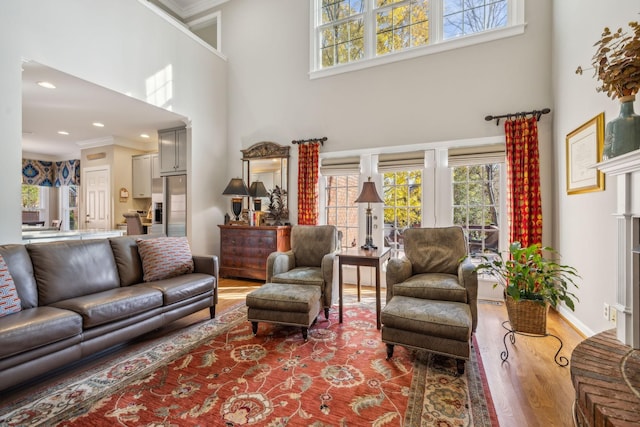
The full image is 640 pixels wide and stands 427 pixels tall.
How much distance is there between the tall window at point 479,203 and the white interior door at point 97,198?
6.83 meters

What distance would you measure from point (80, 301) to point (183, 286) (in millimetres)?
736

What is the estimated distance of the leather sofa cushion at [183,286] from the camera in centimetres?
255

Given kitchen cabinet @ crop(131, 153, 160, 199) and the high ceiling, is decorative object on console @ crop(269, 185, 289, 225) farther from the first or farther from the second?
kitchen cabinet @ crop(131, 153, 160, 199)

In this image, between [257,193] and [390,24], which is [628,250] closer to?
[390,24]

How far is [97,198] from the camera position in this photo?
6.49 metres

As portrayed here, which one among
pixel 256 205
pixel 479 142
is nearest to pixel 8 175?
pixel 256 205

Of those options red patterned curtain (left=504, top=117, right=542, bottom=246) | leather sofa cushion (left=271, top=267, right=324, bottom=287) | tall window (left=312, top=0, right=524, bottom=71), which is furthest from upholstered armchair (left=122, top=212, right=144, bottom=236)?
red patterned curtain (left=504, top=117, right=542, bottom=246)

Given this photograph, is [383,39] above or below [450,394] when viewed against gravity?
above

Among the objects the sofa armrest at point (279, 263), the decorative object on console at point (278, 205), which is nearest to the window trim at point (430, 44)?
the decorative object on console at point (278, 205)

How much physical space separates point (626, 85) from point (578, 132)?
1329 mm

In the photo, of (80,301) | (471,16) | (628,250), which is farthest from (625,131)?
(80,301)

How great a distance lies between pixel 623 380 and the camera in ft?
3.96

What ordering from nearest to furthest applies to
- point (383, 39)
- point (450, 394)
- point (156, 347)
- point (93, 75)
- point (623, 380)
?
1. point (623, 380)
2. point (450, 394)
3. point (156, 347)
4. point (93, 75)
5. point (383, 39)

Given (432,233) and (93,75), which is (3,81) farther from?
(432,233)
